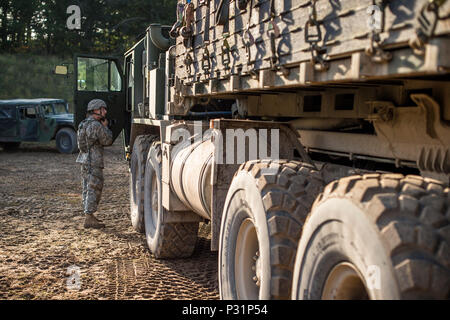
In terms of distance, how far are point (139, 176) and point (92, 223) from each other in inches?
43.8

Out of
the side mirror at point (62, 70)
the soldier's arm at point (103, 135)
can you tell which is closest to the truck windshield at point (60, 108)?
the side mirror at point (62, 70)

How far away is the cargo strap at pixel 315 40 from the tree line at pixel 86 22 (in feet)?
88.3

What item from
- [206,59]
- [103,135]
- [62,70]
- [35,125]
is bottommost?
[35,125]

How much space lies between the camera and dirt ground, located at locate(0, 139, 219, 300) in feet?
16.2

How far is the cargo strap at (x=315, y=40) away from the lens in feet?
8.31

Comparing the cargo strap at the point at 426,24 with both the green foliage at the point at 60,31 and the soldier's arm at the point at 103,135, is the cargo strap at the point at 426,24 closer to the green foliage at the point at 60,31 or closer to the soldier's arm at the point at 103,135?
the soldier's arm at the point at 103,135

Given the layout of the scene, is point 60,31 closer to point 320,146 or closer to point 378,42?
point 320,146

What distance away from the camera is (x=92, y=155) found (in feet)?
25.6

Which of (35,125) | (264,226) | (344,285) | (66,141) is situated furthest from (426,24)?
(35,125)

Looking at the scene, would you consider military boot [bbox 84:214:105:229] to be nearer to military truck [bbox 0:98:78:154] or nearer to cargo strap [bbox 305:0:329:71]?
cargo strap [bbox 305:0:329:71]

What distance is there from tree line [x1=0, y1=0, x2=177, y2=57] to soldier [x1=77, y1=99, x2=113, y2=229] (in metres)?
21.8

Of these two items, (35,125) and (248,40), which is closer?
(248,40)
